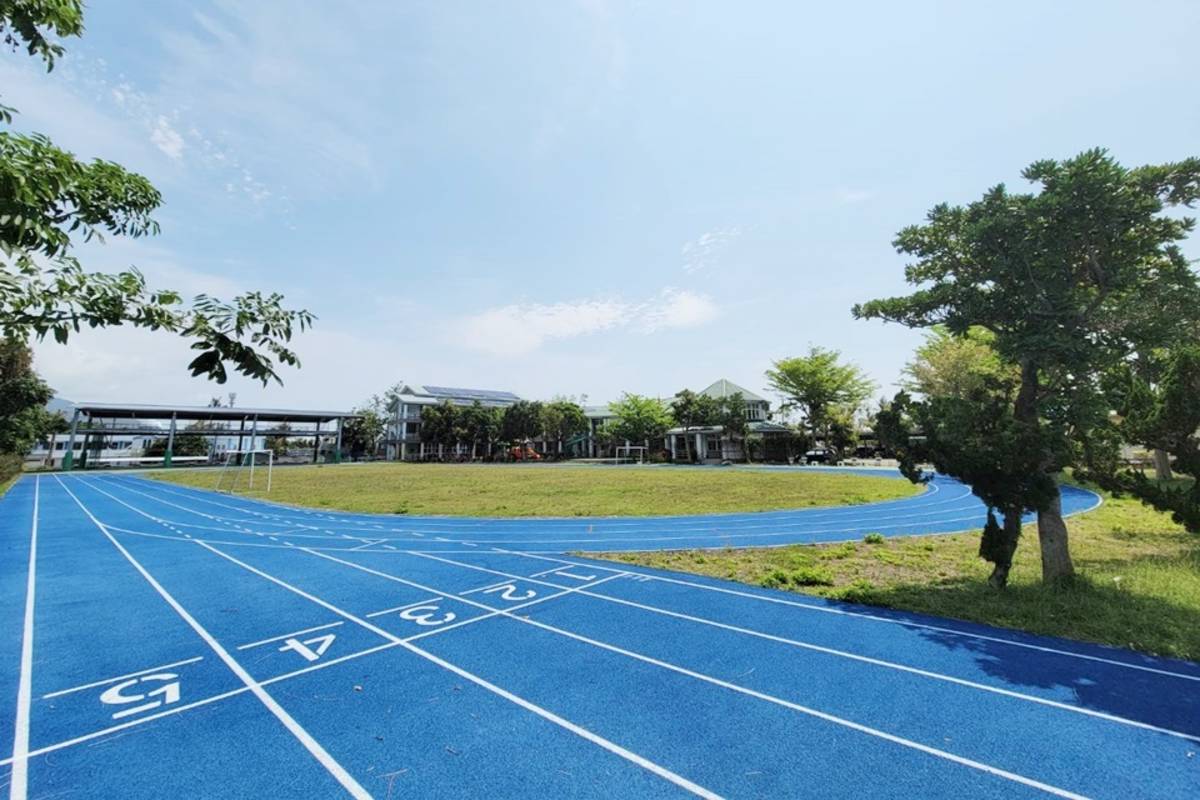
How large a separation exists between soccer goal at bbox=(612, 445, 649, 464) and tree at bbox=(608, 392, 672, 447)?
1.01 metres

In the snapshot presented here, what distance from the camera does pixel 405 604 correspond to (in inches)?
332

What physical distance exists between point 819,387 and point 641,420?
2211cm

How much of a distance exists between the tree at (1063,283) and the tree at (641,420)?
172 feet

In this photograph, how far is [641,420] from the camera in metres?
61.2

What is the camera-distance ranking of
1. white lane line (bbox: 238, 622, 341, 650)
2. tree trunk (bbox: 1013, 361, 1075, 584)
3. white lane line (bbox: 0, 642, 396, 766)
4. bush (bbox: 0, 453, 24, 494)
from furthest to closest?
bush (bbox: 0, 453, 24, 494) < tree trunk (bbox: 1013, 361, 1075, 584) < white lane line (bbox: 238, 622, 341, 650) < white lane line (bbox: 0, 642, 396, 766)

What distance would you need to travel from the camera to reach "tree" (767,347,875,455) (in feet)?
151

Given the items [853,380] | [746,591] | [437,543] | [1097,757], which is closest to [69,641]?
[437,543]

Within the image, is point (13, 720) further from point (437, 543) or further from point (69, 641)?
point (437, 543)

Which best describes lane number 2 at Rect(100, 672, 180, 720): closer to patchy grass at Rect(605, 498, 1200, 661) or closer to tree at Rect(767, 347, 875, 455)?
patchy grass at Rect(605, 498, 1200, 661)

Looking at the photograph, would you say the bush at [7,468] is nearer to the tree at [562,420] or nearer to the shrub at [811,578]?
the shrub at [811,578]

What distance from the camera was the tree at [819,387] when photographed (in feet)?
151

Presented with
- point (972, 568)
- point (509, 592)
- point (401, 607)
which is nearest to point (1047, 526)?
point (972, 568)

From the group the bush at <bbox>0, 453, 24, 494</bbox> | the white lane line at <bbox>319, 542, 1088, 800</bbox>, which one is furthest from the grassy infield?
the bush at <bbox>0, 453, 24, 494</bbox>

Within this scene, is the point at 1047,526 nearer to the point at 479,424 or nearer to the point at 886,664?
the point at 886,664
